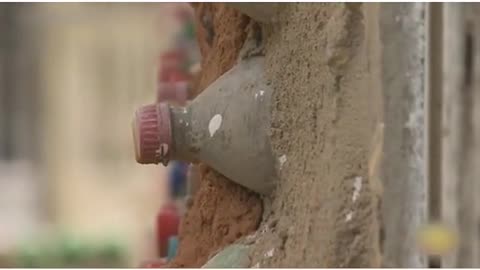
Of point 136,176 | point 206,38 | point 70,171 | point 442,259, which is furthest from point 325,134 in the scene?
point 70,171

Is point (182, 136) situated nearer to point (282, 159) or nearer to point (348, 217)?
point (282, 159)

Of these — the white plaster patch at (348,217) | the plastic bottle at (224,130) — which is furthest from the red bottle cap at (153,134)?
the white plaster patch at (348,217)

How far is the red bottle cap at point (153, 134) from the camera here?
45.7 inches

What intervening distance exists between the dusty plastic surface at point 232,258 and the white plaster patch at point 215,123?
0.32 ft

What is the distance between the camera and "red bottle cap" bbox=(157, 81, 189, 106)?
5.52ft

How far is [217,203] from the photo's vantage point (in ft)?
4.08

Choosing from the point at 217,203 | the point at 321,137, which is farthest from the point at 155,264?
the point at 321,137

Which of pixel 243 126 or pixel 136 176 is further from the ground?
pixel 243 126

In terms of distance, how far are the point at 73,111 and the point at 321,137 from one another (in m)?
7.56

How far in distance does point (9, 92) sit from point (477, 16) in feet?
24.3

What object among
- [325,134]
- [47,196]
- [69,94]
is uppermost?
[325,134]

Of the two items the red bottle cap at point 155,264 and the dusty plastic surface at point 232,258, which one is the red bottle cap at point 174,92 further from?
the dusty plastic surface at point 232,258

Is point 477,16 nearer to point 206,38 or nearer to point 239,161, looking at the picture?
point 206,38

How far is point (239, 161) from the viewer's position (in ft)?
3.75
